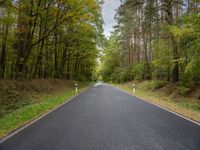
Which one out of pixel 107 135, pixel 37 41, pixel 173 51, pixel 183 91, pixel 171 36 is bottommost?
pixel 107 135

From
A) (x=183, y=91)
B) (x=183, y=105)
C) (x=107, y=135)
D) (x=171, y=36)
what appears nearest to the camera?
(x=107, y=135)

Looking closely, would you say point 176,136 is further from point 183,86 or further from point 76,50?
point 76,50

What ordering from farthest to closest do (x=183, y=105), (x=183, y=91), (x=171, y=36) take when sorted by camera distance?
(x=171, y=36)
(x=183, y=91)
(x=183, y=105)

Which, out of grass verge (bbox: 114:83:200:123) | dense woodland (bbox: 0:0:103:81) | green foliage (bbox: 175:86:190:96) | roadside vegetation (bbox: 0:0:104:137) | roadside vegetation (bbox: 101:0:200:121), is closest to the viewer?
grass verge (bbox: 114:83:200:123)

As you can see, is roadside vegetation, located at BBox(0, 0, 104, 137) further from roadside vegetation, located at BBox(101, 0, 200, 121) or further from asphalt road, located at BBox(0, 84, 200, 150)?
roadside vegetation, located at BBox(101, 0, 200, 121)

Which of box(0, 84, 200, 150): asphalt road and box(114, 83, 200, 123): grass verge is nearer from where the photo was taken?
box(0, 84, 200, 150): asphalt road

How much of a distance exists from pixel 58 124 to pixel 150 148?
12.5 feet

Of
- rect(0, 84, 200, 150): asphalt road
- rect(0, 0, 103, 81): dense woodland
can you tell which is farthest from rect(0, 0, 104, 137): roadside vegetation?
rect(0, 84, 200, 150): asphalt road

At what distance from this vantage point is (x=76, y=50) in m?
34.6

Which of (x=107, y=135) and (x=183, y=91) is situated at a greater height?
(x=183, y=91)

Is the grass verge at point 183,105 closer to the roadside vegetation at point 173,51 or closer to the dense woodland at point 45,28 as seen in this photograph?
the roadside vegetation at point 173,51

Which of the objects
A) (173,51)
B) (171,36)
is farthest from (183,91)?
(171,36)

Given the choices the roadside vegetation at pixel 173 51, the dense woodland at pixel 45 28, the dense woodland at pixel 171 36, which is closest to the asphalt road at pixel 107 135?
the roadside vegetation at pixel 173 51

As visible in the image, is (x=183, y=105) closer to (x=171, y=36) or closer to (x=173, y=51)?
(x=173, y=51)
